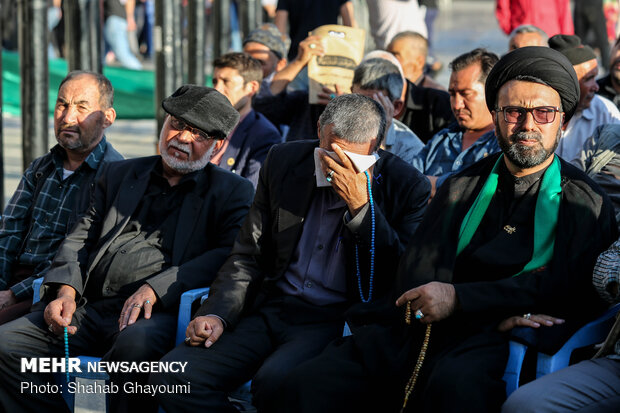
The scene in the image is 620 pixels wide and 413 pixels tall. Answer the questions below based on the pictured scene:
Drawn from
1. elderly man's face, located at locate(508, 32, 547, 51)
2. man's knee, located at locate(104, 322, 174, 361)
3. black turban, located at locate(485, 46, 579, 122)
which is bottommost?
man's knee, located at locate(104, 322, 174, 361)

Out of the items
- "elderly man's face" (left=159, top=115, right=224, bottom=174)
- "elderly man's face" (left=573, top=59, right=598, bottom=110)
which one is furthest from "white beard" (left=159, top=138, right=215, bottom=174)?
"elderly man's face" (left=573, top=59, right=598, bottom=110)

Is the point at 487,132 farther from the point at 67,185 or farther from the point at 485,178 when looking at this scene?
the point at 67,185

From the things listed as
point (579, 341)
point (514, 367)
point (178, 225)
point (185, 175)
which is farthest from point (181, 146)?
point (579, 341)

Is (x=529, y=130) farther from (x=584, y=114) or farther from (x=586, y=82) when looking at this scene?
(x=586, y=82)

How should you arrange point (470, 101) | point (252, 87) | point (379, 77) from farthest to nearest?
point (252, 87)
point (379, 77)
point (470, 101)

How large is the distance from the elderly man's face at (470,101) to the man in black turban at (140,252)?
4.39 ft

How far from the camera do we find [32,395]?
166 inches

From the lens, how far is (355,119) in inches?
158

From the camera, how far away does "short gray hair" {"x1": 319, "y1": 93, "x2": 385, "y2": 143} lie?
3.99 meters

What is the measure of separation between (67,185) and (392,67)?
2.08m

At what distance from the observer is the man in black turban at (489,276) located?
3514mm

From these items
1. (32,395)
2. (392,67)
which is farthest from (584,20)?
(32,395)

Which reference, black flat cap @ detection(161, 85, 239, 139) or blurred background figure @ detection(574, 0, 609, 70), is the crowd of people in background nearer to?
black flat cap @ detection(161, 85, 239, 139)

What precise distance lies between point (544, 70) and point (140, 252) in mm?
2047
